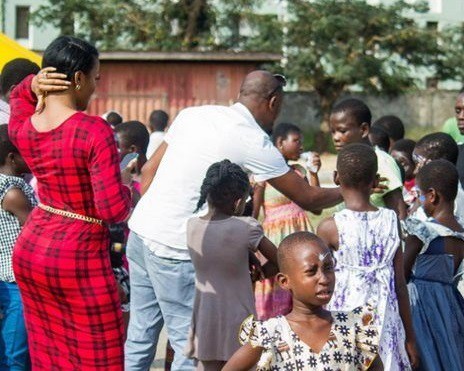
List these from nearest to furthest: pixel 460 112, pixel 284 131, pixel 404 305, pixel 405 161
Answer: pixel 404 305, pixel 460 112, pixel 405 161, pixel 284 131

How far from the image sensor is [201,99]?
26.2 m

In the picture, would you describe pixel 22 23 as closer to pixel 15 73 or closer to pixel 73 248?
pixel 15 73

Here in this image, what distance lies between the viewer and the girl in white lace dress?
5254mm

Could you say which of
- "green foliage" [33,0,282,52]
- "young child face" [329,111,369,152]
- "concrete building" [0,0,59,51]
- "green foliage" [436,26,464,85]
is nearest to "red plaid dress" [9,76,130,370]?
"young child face" [329,111,369,152]

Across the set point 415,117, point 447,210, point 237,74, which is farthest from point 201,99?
point 447,210

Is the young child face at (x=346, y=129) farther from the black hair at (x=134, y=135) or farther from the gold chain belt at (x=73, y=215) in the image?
the gold chain belt at (x=73, y=215)

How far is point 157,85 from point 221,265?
20993mm

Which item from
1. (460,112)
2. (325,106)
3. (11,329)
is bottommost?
(325,106)

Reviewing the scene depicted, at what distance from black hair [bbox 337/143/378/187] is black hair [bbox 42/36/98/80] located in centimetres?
143

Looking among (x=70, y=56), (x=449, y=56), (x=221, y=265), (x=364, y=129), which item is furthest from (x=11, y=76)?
(x=449, y=56)

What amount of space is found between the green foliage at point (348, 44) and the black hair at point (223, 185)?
2555 centimetres

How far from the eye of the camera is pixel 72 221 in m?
4.50

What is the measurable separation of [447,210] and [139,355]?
75.2 inches

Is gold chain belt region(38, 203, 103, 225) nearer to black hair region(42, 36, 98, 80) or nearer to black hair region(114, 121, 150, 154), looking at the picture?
black hair region(42, 36, 98, 80)
